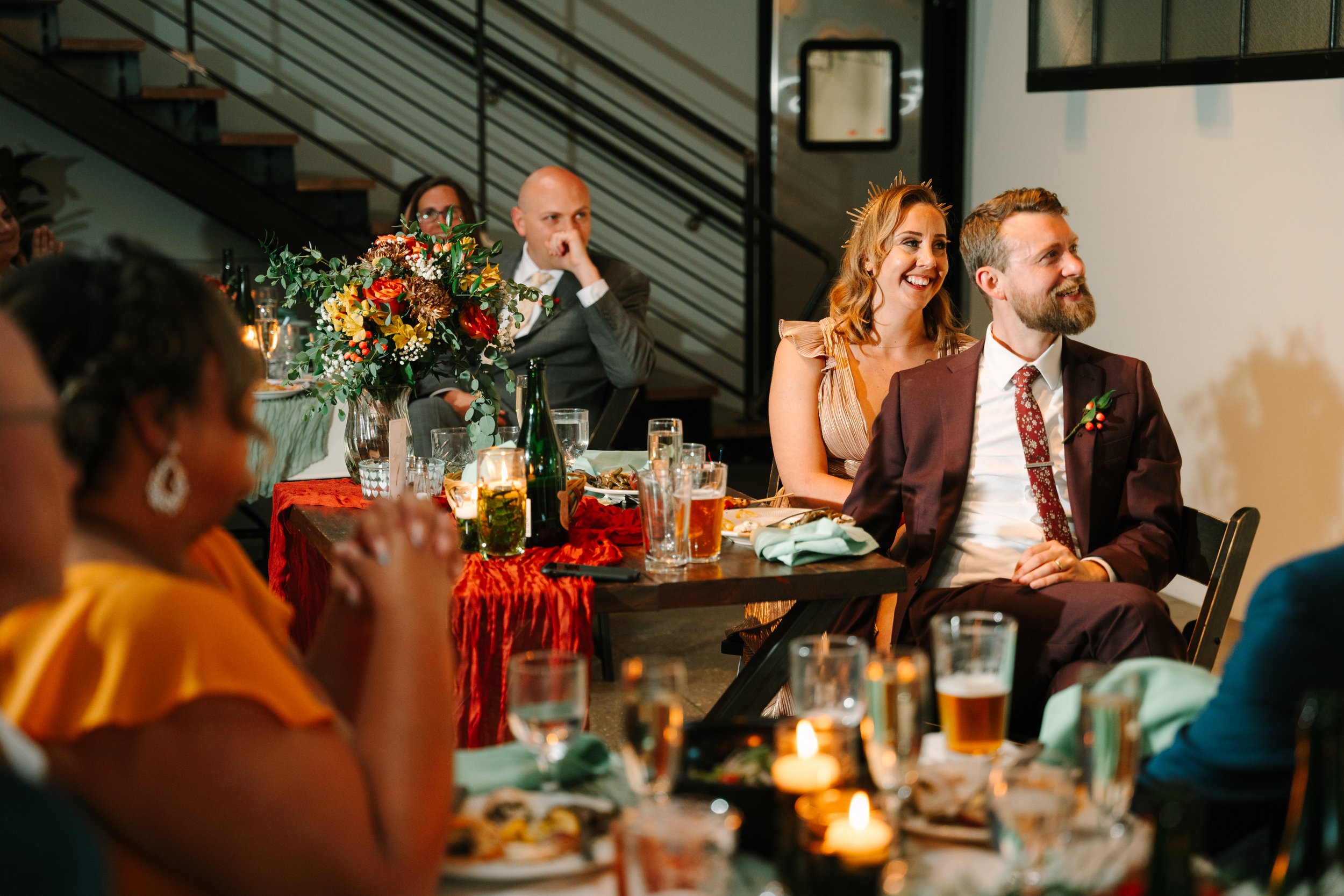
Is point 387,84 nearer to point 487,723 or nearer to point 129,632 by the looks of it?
point 487,723

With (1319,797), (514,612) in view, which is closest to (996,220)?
(514,612)

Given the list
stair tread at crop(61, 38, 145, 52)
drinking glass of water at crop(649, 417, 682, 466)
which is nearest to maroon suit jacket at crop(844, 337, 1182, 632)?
drinking glass of water at crop(649, 417, 682, 466)

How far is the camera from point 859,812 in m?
0.98

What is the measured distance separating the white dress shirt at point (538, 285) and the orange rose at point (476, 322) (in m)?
1.49

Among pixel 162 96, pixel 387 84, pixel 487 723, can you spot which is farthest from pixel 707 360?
pixel 487 723

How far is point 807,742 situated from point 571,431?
1918 millimetres

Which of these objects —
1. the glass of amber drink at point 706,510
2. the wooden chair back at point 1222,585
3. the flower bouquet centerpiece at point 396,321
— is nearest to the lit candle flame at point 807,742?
the glass of amber drink at point 706,510

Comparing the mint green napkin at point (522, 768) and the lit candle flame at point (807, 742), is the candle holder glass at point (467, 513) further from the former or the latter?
the lit candle flame at point (807, 742)

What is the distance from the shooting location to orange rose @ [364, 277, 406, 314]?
8.63 feet

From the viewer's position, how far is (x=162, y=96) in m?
6.01

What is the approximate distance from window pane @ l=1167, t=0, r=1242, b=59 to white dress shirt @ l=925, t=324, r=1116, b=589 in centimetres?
180

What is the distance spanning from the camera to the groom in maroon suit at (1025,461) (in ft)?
8.65

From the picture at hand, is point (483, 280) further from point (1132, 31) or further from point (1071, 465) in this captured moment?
point (1132, 31)

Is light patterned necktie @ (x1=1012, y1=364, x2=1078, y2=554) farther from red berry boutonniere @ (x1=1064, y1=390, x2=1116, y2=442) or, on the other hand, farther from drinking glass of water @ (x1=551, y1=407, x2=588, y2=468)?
drinking glass of water @ (x1=551, y1=407, x2=588, y2=468)
